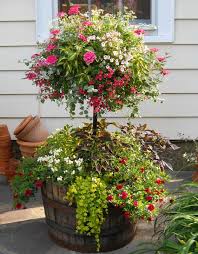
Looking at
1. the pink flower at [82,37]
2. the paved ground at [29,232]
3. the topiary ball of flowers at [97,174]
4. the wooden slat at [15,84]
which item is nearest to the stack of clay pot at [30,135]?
the wooden slat at [15,84]

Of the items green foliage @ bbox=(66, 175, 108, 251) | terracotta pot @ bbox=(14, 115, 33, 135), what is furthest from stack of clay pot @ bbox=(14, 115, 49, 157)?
green foliage @ bbox=(66, 175, 108, 251)

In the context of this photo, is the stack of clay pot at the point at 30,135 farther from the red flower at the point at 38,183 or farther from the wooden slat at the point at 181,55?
the wooden slat at the point at 181,55

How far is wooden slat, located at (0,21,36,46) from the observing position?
17.4ft

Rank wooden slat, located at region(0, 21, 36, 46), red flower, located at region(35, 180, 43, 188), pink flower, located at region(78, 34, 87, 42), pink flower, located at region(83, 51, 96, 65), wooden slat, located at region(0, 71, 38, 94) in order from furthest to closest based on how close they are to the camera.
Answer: wooden slat, located at region(0, 71, 38, 94) < wooden slat, located at region(0, 21, 36, 46) < red flower, located at region(35, 180, 43, 188) < pink flower, located at region(78, 34, 87, 42) < pink flower, located at region(83, 51, 96, 65)

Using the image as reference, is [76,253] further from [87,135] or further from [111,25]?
[111,25]

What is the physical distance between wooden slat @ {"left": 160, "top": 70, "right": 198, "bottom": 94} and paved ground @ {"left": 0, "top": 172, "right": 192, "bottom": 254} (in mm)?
1624

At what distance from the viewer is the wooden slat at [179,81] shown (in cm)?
541

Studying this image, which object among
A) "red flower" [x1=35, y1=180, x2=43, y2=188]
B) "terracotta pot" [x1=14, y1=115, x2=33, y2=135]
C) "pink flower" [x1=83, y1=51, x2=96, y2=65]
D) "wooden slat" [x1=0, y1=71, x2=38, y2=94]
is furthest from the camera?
"wooden slat" [x1=0, y1=71, x2=38, y2=94]

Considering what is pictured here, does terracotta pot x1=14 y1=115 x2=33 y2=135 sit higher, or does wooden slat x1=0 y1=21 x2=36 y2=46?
wooden slat x1=0 y1=21 x2=36 y2=46

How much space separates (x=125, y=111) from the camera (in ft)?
18.0

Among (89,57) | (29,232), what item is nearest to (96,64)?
(89,57)

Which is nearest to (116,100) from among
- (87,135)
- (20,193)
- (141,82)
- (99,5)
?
(141,82)

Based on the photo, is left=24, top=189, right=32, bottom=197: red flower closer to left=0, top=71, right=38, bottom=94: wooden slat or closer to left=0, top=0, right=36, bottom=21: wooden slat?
A: left=0, top=71, right=38, bottom=94: wooden slat

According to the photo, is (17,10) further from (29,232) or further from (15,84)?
(29,232)
